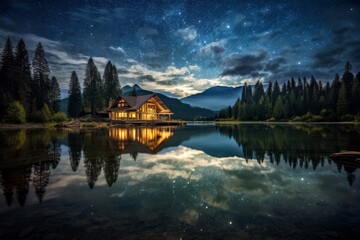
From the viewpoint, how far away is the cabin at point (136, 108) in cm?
6231

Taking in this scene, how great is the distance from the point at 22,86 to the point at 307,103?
343 ft

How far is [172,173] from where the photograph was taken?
9680 millimetres

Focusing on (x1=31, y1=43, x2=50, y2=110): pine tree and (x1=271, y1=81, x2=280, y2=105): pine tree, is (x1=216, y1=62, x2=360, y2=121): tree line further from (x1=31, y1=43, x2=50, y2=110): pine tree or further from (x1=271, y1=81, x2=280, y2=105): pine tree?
(x1=31, y1=43, x2=50, y2=110): pine tree

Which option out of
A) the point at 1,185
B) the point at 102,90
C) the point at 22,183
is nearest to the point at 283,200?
the point at 22,183

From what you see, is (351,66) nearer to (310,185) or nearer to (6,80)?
(310,185)

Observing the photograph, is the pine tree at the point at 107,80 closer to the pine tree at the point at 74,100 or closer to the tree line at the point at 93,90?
the tree line at the point at 93,90

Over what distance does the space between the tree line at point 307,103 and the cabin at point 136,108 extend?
185 feet

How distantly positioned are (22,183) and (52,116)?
58378 millimetres

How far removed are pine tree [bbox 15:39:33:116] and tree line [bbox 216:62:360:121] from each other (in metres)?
90.4

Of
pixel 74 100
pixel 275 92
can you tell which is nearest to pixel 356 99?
pixel 275 92

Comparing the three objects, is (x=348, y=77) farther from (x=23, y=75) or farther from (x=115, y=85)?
(x=23, y=75)

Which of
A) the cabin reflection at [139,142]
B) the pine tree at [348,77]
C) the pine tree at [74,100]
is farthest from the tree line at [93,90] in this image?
the pine tree at [348,77]

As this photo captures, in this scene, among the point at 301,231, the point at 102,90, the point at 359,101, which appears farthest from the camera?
the point at 102,90

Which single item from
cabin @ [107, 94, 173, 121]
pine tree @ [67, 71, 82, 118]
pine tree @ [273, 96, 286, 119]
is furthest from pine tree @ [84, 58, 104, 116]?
pine tree @ [273, 96, 286, 119]
